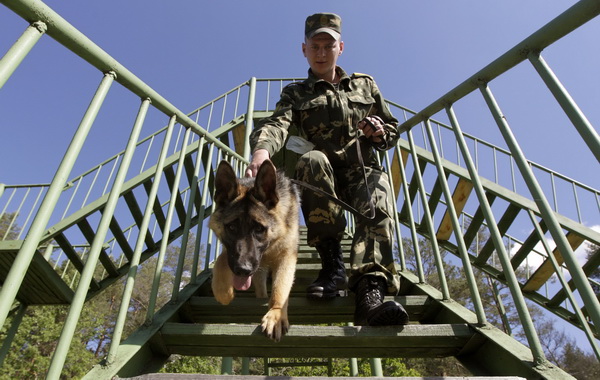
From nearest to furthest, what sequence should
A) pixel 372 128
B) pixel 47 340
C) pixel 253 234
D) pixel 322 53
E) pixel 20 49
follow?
pixel 20 49
pixel 253 234
pixel 372 128
pixel 322 53
pixel 47 340

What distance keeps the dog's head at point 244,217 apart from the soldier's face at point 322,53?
1365 mm

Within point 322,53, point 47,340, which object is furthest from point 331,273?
point 47,340

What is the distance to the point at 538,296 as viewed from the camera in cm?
490

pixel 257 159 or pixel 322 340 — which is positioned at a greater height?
pixel 257 159

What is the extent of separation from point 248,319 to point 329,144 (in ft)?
5.16

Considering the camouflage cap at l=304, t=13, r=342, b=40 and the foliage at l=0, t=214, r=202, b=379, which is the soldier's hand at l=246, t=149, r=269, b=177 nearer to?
the camouflage cap at l=304, t=13, r=342, b=40

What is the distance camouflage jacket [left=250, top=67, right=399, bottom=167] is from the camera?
283 centimetres

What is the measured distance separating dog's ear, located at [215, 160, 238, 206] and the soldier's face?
147 centimetres

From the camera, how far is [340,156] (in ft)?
9.27

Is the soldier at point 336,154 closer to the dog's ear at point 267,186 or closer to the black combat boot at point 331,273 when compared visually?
the black combat boot at point 331,273

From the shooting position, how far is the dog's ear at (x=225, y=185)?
2242 mm

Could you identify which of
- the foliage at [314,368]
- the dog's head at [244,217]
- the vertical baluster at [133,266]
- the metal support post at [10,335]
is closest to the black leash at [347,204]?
the dog's head at [244,217]

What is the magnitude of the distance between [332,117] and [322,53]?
627mm

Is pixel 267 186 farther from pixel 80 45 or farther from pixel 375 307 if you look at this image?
pixel 80 45
